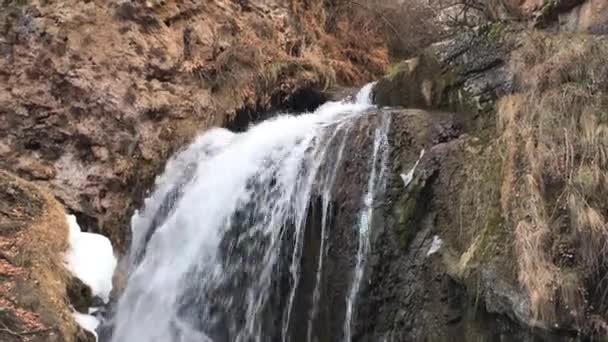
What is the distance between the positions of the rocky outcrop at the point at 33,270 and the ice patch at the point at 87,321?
5.9 inches

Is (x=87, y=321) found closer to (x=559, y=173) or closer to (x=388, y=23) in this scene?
(x=559, y=173)

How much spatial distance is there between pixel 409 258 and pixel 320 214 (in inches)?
43.7

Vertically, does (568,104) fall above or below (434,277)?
above

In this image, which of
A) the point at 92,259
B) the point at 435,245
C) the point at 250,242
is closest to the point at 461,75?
the point at 435,245

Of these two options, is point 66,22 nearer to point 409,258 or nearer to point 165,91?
point 165,91

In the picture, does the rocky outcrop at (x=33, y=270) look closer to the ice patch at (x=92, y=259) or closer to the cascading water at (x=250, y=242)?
the ice patch at (x=92, y=259)

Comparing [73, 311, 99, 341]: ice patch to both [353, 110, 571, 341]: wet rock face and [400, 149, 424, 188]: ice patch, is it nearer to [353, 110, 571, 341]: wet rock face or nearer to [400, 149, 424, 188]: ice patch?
[353, 110, 571, 341]: wet rock face

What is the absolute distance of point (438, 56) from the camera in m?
7.49

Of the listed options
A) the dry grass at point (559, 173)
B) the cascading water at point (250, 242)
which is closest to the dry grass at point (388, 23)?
the cascading water at point (250, 242)

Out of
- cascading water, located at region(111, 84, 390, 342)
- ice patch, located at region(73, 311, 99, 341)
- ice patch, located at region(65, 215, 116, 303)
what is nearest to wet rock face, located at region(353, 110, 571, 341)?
cascading water, located at region(111, 84, 390, 342)

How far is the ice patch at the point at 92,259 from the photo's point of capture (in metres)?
7.31

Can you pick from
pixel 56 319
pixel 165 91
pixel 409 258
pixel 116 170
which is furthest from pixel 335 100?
pixel 56 319

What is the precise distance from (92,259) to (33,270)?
4.45ft

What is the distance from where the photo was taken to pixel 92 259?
7695 millimetres
